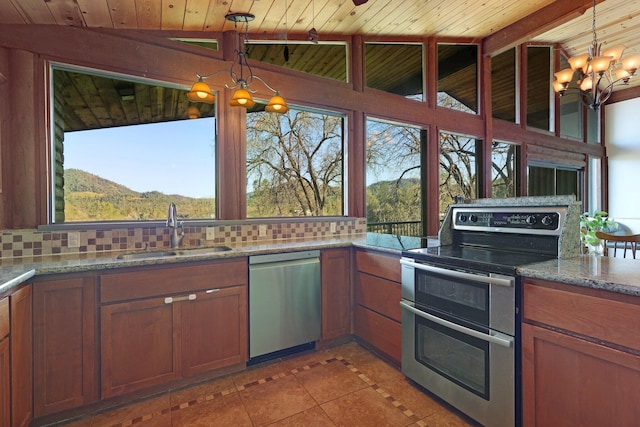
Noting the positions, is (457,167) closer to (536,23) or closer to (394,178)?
(394,178)

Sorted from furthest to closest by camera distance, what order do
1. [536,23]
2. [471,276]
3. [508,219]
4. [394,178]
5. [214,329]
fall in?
[394,178]
[536,23]
[214,329]
[508,219]
[471,276]

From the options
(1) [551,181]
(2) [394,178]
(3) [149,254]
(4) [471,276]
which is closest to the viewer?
(4) [471,276]

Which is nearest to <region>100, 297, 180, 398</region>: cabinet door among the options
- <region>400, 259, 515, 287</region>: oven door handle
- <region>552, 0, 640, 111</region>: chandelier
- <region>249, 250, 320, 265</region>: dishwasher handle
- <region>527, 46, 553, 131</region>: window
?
<region>249, 250, 320, 265</region>: dishwasher handle

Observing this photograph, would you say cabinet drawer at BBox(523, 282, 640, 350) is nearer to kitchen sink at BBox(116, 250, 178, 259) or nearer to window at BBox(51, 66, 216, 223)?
kitchen sink at BBox(116, 250, 178, 259)

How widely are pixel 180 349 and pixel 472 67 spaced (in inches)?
200

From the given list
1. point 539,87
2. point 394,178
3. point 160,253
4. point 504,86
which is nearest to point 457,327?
point 160,253

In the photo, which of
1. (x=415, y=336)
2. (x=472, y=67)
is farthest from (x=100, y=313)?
(x=472, y=67)

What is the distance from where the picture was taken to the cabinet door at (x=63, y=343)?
1688 mm

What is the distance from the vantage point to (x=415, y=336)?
2.07 meters

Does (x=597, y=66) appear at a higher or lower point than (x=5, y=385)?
higher

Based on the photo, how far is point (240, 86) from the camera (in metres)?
2.36

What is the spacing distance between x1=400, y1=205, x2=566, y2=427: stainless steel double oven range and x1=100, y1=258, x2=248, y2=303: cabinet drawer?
1196mm

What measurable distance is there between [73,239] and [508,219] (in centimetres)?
288

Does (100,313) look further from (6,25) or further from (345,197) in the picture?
(345,197)
